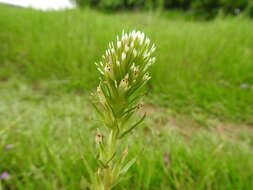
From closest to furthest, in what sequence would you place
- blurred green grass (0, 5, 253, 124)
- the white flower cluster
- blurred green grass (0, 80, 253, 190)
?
1. the white flower cluster
2. blurred green grass (0, 80, 253, 190)
3. blurred green grass (0, 5, 253, 124)

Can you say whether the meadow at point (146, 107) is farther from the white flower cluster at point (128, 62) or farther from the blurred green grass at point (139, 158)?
the white flower cluster at point (128, 62)

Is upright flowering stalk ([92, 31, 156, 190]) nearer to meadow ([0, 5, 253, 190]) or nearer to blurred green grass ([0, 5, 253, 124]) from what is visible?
meadow ([0, 5, 253, 190])

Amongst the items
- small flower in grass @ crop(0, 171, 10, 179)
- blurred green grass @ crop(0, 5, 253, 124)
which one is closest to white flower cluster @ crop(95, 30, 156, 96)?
small flower in grass @ crop(0, 171, 10, 179)

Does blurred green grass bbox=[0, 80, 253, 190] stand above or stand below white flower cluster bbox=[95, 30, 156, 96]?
below

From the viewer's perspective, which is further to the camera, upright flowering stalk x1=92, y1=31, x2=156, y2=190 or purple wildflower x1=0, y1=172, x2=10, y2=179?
purple wildflower x1=0, y1=172, x2=10, y2=179

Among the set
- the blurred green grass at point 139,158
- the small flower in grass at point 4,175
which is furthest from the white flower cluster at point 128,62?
the small flower in grass at point 4,175

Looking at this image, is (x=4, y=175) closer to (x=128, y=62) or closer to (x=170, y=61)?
(x=128, y=62)
